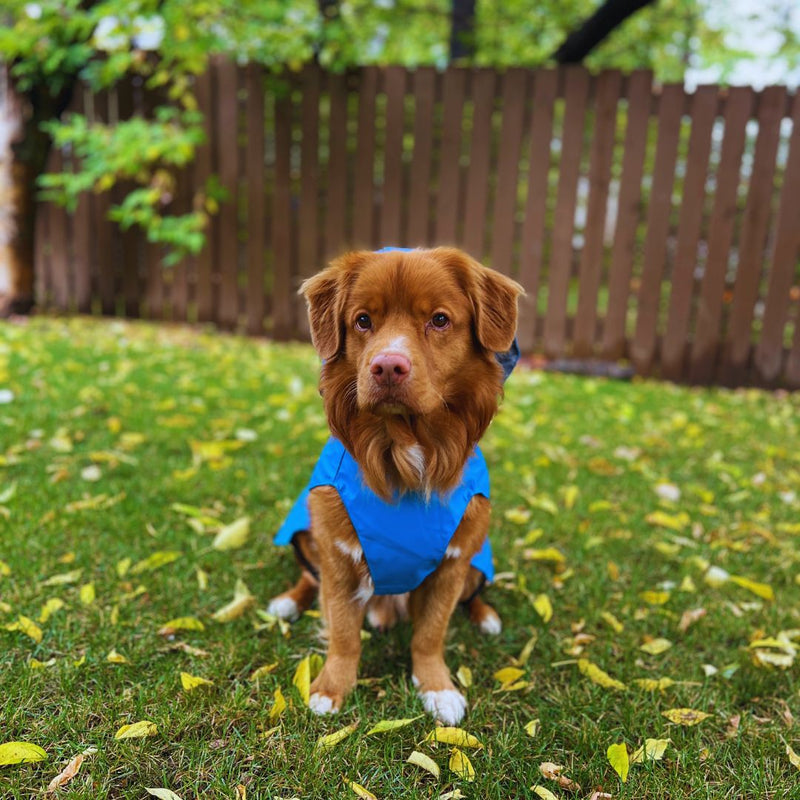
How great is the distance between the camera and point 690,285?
6629mm

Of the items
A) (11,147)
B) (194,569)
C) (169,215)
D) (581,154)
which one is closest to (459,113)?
(581,154)

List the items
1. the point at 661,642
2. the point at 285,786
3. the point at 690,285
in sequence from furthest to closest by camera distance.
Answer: the point at 690,285
the point at 661,642
the point at 285,786

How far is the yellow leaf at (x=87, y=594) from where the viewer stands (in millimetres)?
2443

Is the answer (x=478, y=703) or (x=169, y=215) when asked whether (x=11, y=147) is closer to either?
(x=169, y=215)

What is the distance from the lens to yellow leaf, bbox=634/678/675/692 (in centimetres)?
220

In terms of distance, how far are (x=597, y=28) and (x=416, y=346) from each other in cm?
699

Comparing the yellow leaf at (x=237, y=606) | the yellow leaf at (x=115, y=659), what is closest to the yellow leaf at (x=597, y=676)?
the yellow leaf at (x=237, y=606)

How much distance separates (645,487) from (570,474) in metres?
0.45

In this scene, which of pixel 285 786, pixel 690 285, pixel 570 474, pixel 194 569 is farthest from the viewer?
Answer: pixel 690 285

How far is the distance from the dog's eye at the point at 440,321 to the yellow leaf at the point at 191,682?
4.39 ft

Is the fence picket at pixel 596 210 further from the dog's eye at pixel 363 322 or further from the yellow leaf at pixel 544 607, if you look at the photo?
the dog's eye at pixel 363 322

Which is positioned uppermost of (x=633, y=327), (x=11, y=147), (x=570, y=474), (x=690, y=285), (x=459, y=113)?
(x=459, y=113)

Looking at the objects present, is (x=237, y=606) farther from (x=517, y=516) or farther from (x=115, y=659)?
(x=517, y=516)

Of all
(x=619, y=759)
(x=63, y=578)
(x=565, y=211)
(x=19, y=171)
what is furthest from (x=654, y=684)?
(x=19, y=171)
